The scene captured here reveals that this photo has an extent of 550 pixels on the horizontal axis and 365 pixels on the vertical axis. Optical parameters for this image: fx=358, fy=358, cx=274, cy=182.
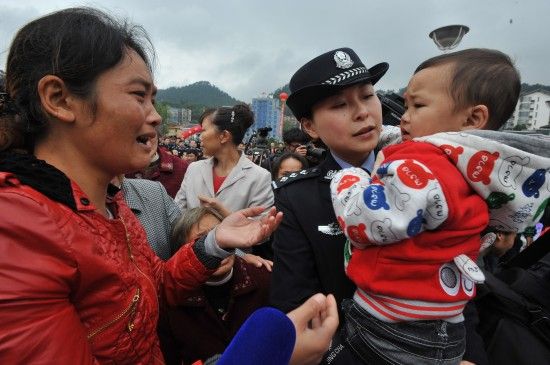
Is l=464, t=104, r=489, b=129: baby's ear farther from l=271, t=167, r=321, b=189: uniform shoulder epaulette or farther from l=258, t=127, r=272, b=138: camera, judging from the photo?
l=258, t=127, r=272, b=138: camera

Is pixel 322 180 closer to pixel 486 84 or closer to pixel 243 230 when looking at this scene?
pixel 243 230

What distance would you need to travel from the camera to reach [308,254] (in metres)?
1.57

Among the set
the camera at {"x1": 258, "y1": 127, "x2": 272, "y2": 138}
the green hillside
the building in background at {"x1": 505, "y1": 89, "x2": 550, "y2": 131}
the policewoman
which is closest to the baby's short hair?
the policewoman

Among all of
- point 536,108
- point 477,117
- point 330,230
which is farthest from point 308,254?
point 536,108

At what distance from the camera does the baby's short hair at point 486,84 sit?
1.41m

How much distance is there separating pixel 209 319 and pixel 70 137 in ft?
4.33

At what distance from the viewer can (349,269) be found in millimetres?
1368

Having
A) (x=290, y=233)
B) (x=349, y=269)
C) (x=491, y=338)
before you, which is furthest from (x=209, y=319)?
(x=491, y=338)

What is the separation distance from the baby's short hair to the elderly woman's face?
1.19 meters

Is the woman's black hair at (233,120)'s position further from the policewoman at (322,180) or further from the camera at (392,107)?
the policewoman at (322,180)

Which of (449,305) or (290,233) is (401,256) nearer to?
(449,305)

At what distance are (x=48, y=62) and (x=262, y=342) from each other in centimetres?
106

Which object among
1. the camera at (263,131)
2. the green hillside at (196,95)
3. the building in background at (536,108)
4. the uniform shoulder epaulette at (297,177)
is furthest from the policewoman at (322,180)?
the green hillside at (196,95)

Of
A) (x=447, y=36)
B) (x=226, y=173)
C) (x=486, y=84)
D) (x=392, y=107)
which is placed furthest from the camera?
(x=447, y=36)
